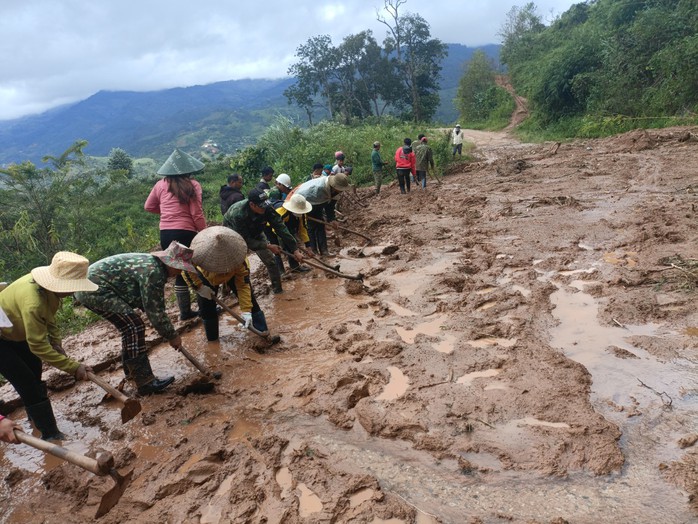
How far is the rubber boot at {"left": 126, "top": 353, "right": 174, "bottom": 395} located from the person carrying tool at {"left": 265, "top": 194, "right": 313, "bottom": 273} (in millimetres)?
2234

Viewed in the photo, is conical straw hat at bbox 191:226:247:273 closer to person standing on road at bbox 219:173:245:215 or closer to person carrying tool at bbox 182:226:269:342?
person carrying tool at bbox 182:226:269:342

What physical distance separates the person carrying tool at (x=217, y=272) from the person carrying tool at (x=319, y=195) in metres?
2.52

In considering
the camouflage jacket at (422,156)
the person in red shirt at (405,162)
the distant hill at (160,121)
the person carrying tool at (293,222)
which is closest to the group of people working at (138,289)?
the person carrying tool at (293,222)

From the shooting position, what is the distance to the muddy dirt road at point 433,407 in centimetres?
217

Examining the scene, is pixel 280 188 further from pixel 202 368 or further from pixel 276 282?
pixel 202 368

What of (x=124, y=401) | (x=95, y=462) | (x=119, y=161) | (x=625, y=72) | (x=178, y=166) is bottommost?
(x=124, y=401)

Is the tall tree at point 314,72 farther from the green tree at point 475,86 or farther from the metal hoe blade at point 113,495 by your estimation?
the metal hoe blade at point 113,495

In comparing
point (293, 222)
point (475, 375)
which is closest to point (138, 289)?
point (475, 375)

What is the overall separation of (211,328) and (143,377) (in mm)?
906

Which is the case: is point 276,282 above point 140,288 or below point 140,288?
below

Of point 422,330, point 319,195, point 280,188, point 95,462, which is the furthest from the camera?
point 319,195

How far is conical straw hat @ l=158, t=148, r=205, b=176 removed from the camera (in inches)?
159

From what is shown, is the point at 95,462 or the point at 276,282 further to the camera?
the point at 276,282

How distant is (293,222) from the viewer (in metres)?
6.15
